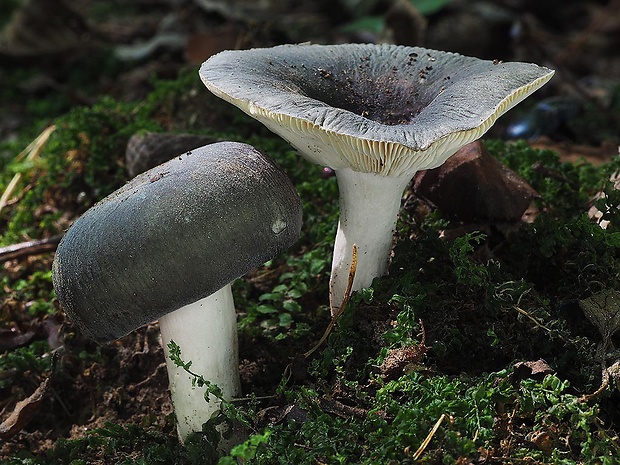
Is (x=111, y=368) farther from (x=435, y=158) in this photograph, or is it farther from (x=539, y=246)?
(x=539, y=246)

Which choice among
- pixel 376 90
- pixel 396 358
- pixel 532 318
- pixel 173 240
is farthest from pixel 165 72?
pixel 532 318

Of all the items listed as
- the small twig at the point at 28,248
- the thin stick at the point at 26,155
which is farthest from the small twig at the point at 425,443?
the thin stick at the point at 26,155

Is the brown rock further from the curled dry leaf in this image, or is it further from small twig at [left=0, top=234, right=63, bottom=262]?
small twig at [left=0, top=234, right=63, bottom=262]

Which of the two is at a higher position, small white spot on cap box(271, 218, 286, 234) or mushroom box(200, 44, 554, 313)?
mushroom box(200, 44, 554, 313)

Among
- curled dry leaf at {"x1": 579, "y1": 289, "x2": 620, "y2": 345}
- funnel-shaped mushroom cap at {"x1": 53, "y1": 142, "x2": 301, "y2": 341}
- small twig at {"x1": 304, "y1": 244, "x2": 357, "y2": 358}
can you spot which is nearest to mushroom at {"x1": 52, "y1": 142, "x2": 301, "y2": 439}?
funnel-shaped mushroom cap at {"x1": 53, "y1": 142, "x2": 301, "y2": 341}

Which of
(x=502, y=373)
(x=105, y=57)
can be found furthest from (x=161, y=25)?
(x=502, y=373)

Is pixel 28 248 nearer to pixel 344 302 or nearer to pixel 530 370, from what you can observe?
pixel 344 302
